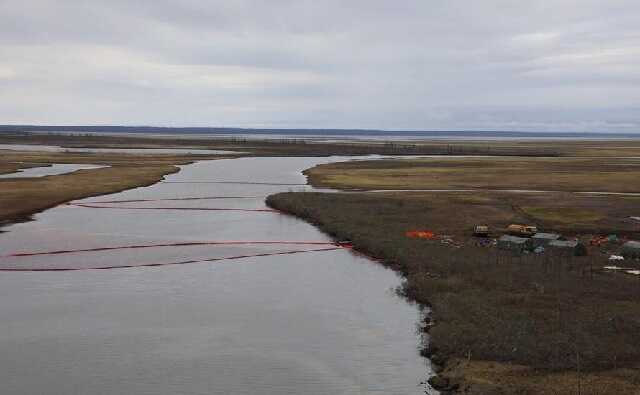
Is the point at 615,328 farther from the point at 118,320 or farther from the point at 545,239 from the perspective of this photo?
the point at 118,320

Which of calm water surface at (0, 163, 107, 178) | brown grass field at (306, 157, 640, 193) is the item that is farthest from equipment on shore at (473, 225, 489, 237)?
calm water surface at (0, 163, 107, 178)

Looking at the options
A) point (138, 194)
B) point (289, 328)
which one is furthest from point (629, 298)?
point (138, 194)

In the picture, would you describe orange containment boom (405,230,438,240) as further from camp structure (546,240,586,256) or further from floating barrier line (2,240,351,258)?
camp structure (546,240,586,256)

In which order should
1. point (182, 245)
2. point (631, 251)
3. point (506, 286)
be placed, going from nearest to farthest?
point (506, 286) < point (631, 251) < point (182, 245)

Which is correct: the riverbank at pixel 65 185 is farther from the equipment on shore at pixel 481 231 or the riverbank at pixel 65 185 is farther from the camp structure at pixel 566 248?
the camp structure at pixel 566 248

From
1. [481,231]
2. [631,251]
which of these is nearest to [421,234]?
[481,231]

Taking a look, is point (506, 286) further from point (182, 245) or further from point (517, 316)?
point (182, 245)

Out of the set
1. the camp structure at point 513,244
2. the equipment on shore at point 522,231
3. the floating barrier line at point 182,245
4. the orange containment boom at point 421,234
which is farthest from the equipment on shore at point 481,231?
the floating barrier line at point 182,245
